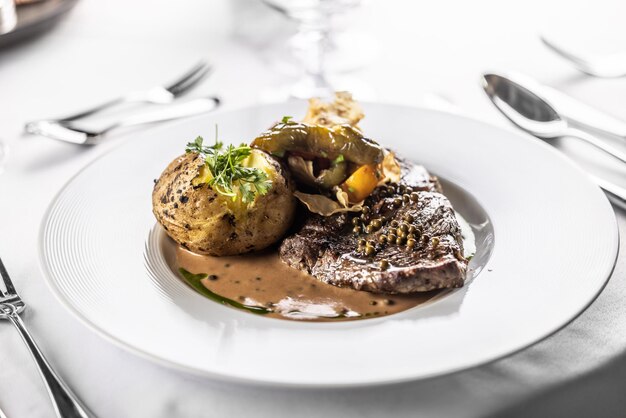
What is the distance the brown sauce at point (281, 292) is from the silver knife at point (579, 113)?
4.78 feet

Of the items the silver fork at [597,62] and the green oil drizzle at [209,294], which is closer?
the green oil drizzle at [209,294]

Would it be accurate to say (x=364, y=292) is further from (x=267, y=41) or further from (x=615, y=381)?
(x=267, y=41)

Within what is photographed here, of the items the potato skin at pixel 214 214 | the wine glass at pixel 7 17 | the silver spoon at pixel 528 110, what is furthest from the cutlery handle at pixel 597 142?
the wine glass at pixel 7 17

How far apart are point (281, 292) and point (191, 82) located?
1877mm

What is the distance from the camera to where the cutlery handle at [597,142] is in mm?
2769

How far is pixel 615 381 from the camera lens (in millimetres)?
1786

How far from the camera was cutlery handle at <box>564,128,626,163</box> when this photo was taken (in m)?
2.77

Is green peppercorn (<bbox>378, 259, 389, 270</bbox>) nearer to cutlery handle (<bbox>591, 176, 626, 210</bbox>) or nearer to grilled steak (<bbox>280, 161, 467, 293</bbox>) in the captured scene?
grilled steak (<bbox>280, 161, 467, 293</bbox>)

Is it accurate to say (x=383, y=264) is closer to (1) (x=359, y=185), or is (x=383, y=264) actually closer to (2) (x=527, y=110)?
(1) (x=359, y=185)

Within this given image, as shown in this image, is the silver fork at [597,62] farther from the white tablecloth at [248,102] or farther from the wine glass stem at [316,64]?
the wine glass stem at [316,64]

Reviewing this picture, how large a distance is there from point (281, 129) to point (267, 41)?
197 cm

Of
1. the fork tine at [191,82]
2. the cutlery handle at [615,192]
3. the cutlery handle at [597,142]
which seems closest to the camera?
the cutlery handle at [615,192]

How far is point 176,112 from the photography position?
339 cm

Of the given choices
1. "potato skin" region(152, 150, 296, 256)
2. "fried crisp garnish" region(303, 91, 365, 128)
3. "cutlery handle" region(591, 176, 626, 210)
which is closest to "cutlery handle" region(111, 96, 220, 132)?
"fried crisp garnish" region(303, 91, 365, 128)
